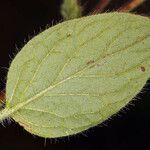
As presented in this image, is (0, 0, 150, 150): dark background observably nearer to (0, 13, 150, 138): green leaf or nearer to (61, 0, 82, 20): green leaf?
(61, 0, 82, 20): green leaf

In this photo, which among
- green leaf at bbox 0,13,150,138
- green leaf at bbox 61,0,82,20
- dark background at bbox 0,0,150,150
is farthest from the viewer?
dark background at bbox 0,0,150,150

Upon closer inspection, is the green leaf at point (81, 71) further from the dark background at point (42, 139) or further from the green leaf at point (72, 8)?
the dark background at point (42, 139)

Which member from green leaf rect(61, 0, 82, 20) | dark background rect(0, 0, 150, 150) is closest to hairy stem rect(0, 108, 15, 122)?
green leaf rect(61, 0, 82, 20)

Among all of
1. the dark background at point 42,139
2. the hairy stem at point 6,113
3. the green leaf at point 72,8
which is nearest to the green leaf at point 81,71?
the hairy stem at point 6,113

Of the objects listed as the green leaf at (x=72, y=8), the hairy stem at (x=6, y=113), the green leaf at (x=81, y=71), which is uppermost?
the green leaf at (x=72, y=8)

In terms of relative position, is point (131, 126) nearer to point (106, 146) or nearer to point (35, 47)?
point (106, 146)

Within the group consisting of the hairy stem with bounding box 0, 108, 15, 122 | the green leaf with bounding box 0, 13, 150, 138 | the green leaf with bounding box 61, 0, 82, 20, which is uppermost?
the green leaf with bounding box 61, 0, 82, 20

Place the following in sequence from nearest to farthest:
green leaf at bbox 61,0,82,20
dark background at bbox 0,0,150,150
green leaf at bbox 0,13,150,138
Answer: green leaf at bbox 0,13,150,138 → green leaf at bbox 61,0,82,20 → dark background at bbox 0,0,150,150

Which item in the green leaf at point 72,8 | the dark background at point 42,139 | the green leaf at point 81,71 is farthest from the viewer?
the dark background at point 42,139
